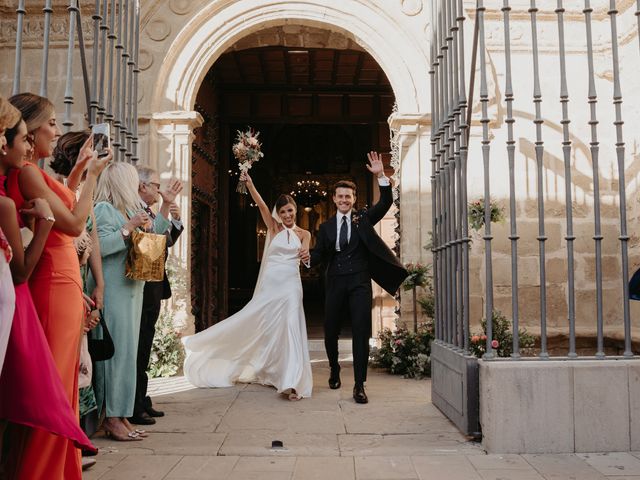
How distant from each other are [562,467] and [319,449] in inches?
57.5

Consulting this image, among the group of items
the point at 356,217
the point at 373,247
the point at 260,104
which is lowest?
the point at 373,247

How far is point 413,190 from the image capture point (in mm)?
8695

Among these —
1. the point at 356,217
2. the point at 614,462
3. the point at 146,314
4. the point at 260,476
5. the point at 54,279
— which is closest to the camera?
the point at 54,279

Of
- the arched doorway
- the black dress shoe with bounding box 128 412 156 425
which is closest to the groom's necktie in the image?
the black dress shoe with bounding box 128 412 156 425

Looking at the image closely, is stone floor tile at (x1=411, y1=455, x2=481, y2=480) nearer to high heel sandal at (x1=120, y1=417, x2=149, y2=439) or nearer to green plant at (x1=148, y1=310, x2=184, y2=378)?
high heel sandal at (x1=120, y1=417, x2=149, y2=439)

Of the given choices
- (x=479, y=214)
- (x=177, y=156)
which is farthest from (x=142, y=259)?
(x=177, y=156)

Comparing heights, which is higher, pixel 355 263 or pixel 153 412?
pixel 355 263

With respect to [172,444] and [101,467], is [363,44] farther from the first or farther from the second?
[101,467]

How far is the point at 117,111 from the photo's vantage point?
16.6 feet

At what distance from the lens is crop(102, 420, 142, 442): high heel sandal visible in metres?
4.42

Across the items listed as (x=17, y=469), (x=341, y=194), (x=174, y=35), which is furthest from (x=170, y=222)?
(x=174, y=35)

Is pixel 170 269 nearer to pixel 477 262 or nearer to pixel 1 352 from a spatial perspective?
pixel 477 262

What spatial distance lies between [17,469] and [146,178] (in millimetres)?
2699

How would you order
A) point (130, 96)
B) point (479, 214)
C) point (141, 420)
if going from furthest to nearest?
point (479, 214) < point (130, 96) < point (141, 420)
